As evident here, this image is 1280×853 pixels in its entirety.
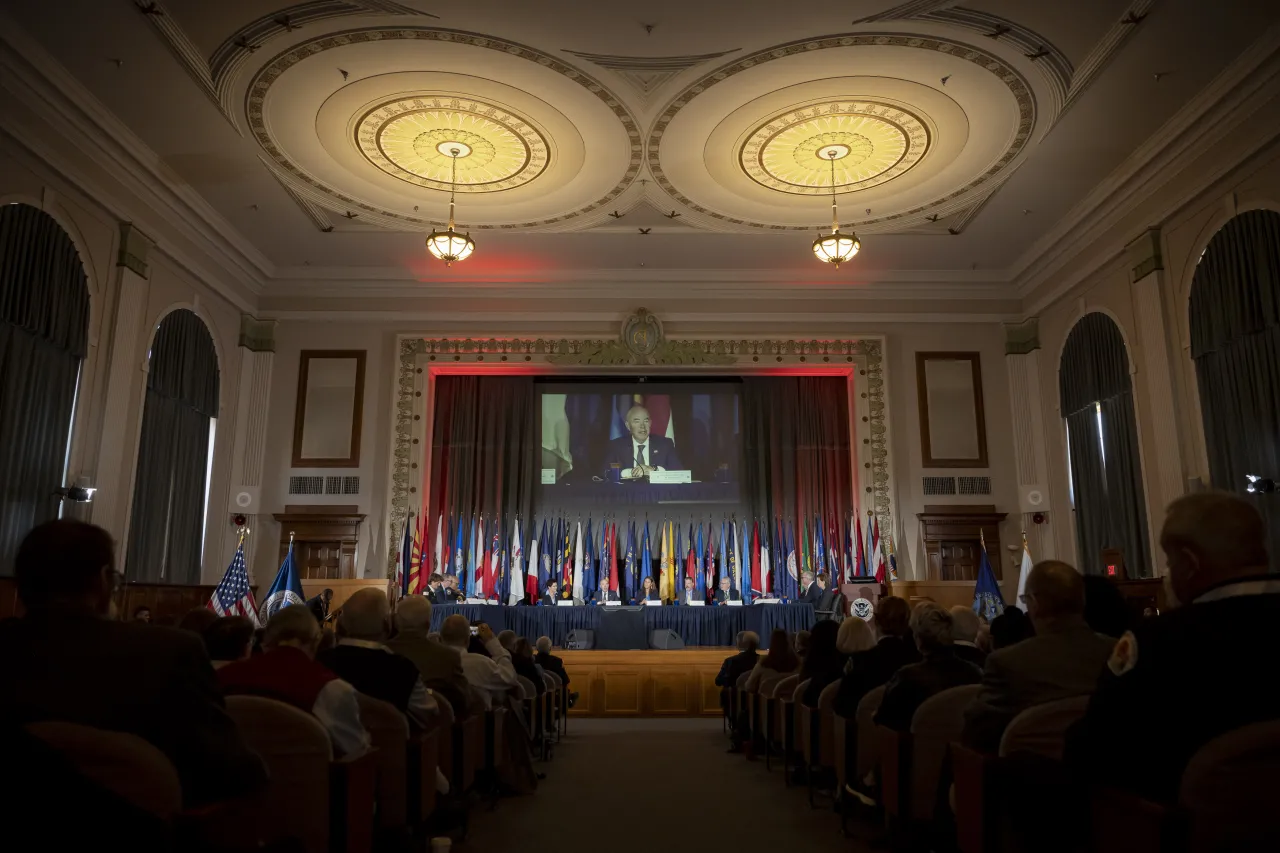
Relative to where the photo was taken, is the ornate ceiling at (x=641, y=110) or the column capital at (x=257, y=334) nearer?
the ornate ceiling at (x=641, y=110)

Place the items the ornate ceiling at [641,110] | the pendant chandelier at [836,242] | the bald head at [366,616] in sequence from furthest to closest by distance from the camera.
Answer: the pendant chandelier at [836,242] < the ornate ceiling at [641,110] < the bald head at [366,616]

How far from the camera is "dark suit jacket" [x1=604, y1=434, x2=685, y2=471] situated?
13422 mm

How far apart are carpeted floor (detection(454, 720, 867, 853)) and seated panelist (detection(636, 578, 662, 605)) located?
5.31m

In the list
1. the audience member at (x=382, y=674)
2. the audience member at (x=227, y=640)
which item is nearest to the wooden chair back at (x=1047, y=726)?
the audience member at (x=382, y=674)

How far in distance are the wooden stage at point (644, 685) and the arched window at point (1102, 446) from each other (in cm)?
512

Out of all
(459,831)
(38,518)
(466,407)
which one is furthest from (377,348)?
(459,831)

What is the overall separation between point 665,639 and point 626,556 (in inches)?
99.5

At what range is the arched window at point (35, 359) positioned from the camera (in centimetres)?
760

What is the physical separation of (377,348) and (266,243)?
2.08 metres

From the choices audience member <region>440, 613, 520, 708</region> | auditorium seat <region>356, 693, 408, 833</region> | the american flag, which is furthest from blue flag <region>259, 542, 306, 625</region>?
auditorium seat <region>356, 693, 408, 833</region>

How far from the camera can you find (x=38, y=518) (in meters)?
7.94

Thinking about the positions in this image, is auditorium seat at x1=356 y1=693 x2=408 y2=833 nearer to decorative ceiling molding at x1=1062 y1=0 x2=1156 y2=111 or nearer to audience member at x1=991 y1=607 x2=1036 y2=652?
audience member at x1=991 y1=607 x2=1036 y2=652

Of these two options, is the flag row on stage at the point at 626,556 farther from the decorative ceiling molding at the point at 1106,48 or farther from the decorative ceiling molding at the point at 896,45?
the decorative ceiling molding at the point at 1106,48

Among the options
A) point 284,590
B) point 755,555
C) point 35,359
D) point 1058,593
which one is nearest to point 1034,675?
point 1058,593
